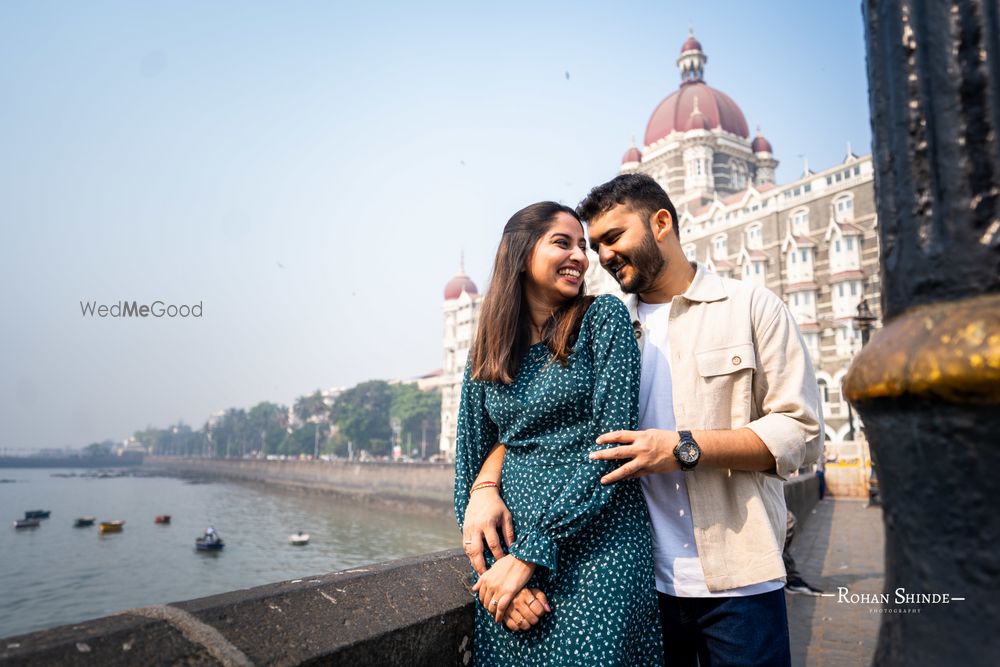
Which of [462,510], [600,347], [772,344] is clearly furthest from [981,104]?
[462,510]

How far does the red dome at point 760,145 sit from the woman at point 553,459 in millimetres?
54335

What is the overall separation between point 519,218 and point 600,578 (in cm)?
104

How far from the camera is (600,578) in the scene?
1491 mm

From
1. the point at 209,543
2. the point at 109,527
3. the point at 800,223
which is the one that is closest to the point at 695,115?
the point at 800,223

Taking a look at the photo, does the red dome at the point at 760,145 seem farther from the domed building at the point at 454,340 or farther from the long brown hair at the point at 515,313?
the long brown hair at the point at 515,313

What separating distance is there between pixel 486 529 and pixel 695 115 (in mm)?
51173

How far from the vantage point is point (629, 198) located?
6.74 feet

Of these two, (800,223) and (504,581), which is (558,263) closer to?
(504,581)

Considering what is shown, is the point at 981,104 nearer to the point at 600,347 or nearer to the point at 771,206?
the point at 600,347

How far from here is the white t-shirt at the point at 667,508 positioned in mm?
1688

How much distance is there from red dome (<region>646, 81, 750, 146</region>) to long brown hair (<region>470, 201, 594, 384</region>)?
5004 centimetres

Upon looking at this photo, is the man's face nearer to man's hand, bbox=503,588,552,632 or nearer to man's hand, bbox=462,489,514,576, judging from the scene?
man's hand, bbox=462,489,514,576

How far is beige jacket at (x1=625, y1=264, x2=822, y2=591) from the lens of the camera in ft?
5.47

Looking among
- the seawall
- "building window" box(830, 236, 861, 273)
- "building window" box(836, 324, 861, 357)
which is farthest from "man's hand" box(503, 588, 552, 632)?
"building window" box(830, 236, 861, 273)
